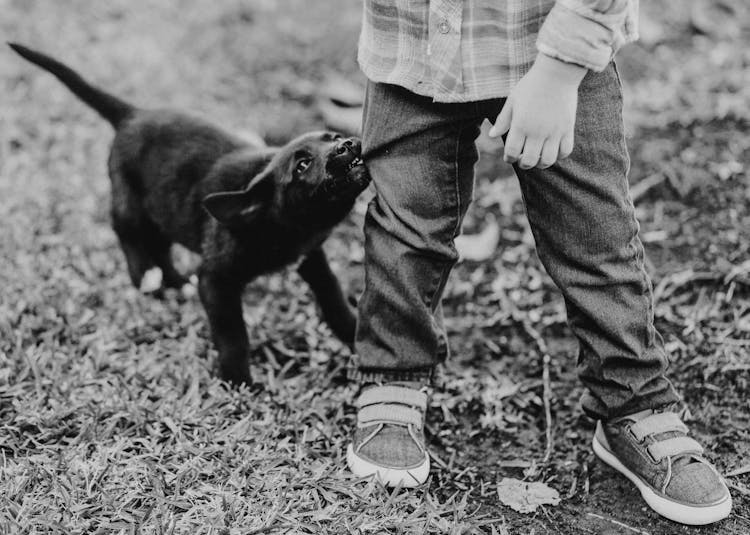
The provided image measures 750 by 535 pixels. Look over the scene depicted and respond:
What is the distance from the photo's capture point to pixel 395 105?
239 cm

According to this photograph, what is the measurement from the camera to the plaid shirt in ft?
7.05

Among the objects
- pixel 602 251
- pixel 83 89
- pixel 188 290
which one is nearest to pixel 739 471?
pixel 602 251

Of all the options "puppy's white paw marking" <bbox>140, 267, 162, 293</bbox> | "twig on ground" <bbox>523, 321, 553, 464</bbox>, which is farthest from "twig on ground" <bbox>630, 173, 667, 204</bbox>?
"puppy's white paw marking" <bbox>140, 267, 162, 293</bbox>

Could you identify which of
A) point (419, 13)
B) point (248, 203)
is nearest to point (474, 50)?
point (419, 13)

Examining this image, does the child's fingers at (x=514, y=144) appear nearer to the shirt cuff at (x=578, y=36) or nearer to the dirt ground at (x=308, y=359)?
the shirt cuff at (x=578, y=36)

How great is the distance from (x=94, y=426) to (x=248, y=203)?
977mm

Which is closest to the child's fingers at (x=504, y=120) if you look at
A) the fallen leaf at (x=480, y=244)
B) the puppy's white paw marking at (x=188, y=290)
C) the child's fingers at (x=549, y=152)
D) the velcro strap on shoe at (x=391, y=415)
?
the child's fingers at (x=549, y=152)

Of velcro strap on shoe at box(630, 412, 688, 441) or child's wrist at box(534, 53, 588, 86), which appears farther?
velcro strap on shoe at box(630, 412, 688, 441)

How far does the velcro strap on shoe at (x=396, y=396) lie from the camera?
2664 millimetres

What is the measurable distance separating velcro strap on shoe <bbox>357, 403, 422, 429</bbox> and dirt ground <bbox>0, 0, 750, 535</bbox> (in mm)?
200

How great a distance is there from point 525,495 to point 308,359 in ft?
4.01

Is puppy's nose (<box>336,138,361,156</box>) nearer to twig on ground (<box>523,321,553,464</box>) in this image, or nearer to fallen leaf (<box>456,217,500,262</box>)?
twig on ground (<box>523,321,553,464</box>)

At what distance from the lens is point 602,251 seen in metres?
2.31

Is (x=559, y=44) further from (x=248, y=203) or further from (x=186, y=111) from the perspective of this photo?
(x=186, y=111)
